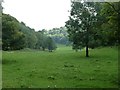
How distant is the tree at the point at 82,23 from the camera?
167 feet

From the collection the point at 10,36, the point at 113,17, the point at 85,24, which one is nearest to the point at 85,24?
the point at 85,24

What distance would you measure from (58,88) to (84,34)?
31693mm

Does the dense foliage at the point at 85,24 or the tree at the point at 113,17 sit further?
the dense foliage at the point at 85,24

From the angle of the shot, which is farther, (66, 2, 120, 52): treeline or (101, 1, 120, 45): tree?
(66, 2, 120, 52): treeline

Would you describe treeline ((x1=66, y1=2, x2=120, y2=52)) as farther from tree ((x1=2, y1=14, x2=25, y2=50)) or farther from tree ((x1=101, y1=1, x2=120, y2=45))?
tree ((x1=101, y1=1, x2=120, y2=45))

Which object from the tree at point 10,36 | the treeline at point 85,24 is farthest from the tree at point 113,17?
the treeline at point 85,24

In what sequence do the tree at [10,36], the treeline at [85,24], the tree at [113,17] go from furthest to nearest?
the treeline at [85,24]
the tree at [10,36]
the tree at [113,17]

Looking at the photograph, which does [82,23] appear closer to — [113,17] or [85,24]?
[85,24]

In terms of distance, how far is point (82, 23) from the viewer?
2015 inches

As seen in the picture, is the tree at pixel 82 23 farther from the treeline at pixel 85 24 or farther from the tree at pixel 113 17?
the tree at pixel 113 17

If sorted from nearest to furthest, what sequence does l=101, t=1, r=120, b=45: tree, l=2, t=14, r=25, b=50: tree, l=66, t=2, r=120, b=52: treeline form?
1. l=101, t=1, r=120, b=45: tree
2. l=2, t=14, r=25, b=50: tree
3. l=66, t=2, r=120, b=52: treeline

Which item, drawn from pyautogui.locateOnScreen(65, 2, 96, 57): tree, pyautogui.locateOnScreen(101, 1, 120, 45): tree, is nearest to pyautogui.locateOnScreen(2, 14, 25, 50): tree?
pyautogui.locateOnScreen(65, 2, 96, 57): tree

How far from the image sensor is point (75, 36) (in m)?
51.0

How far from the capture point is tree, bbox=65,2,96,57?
50.9 meters
